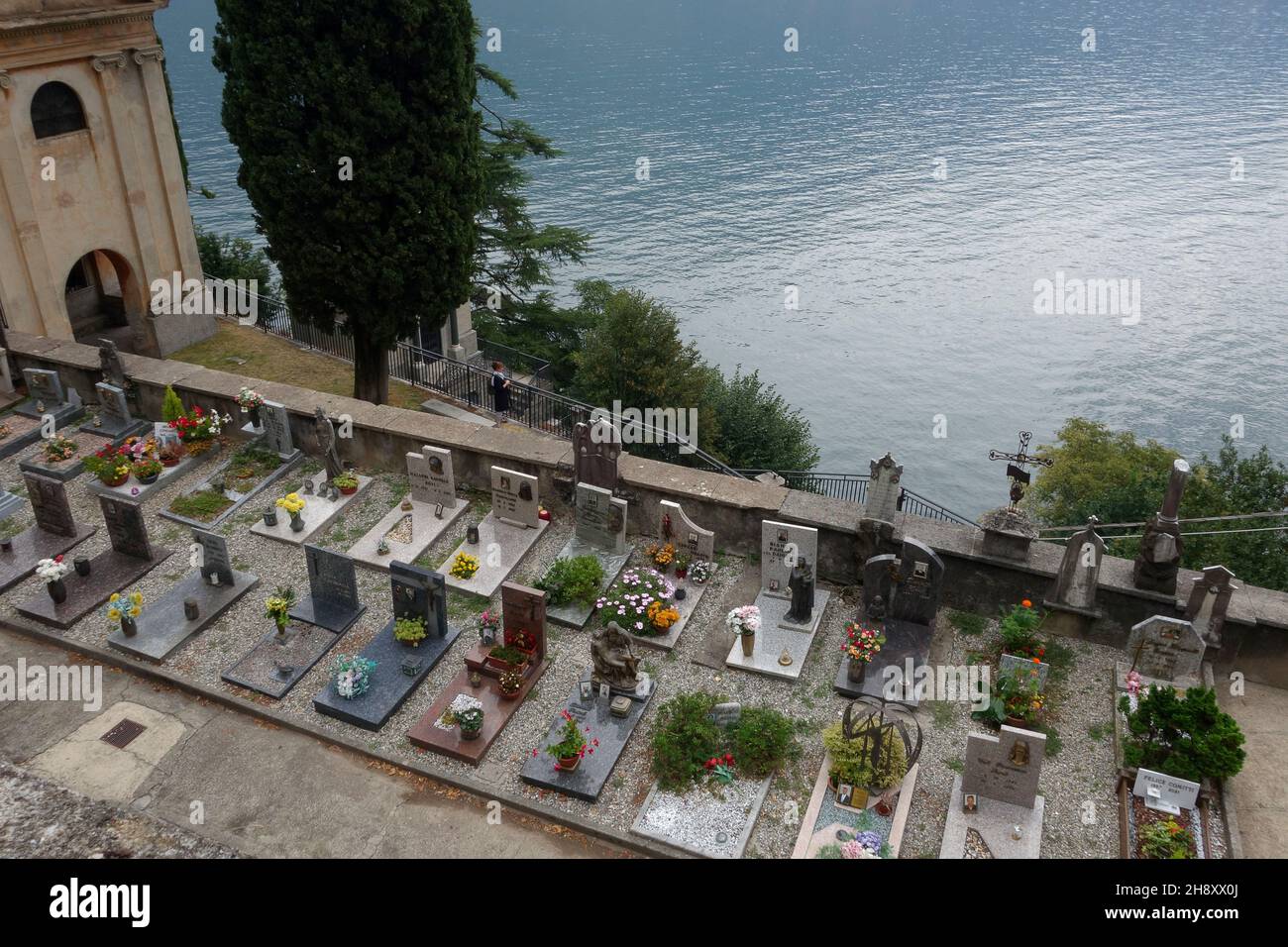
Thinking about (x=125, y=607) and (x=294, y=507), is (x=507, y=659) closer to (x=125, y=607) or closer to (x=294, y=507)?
(x=294, y=507)

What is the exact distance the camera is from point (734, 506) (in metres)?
15.1

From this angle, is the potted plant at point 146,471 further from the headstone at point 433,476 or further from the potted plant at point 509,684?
the potted plant at point 509,684

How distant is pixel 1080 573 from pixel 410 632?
28.6ft

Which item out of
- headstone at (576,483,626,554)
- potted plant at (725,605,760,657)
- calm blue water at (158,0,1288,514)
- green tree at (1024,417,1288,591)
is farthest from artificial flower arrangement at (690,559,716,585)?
calm blue water at (158,0,1288,514)

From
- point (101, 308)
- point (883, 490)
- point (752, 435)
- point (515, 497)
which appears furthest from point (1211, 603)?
point (101, 308)

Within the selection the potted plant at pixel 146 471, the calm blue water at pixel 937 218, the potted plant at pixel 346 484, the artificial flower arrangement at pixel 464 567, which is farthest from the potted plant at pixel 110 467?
the calm blue water at pixel 937 218

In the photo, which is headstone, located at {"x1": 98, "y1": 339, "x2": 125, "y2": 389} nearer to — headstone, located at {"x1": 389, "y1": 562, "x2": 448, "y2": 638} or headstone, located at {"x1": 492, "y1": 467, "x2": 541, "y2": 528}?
headstone, located at {"x1": 492, "y1": 467, "x2": 541, "y2": 528}

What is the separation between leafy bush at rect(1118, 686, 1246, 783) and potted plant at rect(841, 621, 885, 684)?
3.01m

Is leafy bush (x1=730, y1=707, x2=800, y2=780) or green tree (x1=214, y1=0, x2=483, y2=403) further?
green tree (x1=214, y1=0, x2=483, y2=403)

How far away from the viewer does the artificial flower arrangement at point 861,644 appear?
41.9ft

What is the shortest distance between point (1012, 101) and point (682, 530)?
9880 cm

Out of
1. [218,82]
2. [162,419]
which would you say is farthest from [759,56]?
[162,419]

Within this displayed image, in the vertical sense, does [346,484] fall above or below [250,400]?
below

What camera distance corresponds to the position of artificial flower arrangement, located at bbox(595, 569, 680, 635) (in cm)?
1385
